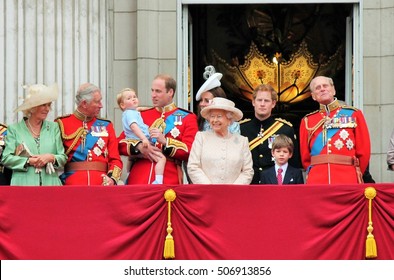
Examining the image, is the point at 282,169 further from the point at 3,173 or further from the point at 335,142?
the point at 3,173

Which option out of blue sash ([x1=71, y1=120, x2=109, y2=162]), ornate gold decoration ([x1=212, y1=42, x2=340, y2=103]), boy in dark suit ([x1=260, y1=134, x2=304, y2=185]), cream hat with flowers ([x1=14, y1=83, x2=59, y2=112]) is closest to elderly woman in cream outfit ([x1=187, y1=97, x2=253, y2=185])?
boy in dark suit ([x1=260, y1=134, x2=304, y2=185])

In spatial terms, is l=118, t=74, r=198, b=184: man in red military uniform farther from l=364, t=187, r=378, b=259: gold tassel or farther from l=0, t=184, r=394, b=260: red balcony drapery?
l=364, t=187, r=378, b=259: gold tassel

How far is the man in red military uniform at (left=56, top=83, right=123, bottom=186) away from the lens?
16719mm

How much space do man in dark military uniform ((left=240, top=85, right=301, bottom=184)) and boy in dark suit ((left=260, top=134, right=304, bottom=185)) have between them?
0.30 meters

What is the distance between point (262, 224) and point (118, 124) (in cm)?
415

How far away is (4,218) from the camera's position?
1580cm

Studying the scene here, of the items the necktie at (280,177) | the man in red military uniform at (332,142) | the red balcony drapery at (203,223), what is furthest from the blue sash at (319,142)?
the red balcony drapery at (203,223)

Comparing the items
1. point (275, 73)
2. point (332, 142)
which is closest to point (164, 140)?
point (332, 142)

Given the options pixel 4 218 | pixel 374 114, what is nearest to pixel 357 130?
pixel 374 114

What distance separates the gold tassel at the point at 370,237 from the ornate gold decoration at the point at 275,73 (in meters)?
7.60

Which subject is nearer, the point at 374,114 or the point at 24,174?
the point at 24,174

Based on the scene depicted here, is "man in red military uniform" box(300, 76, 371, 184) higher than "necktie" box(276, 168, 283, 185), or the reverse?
"man in red military uniform" box(300, 76, 371, 184)

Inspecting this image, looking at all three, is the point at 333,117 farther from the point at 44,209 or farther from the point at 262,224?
the point at 44,209

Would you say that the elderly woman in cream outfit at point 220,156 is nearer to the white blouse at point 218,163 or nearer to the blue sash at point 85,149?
the white blouse at point 218,163
